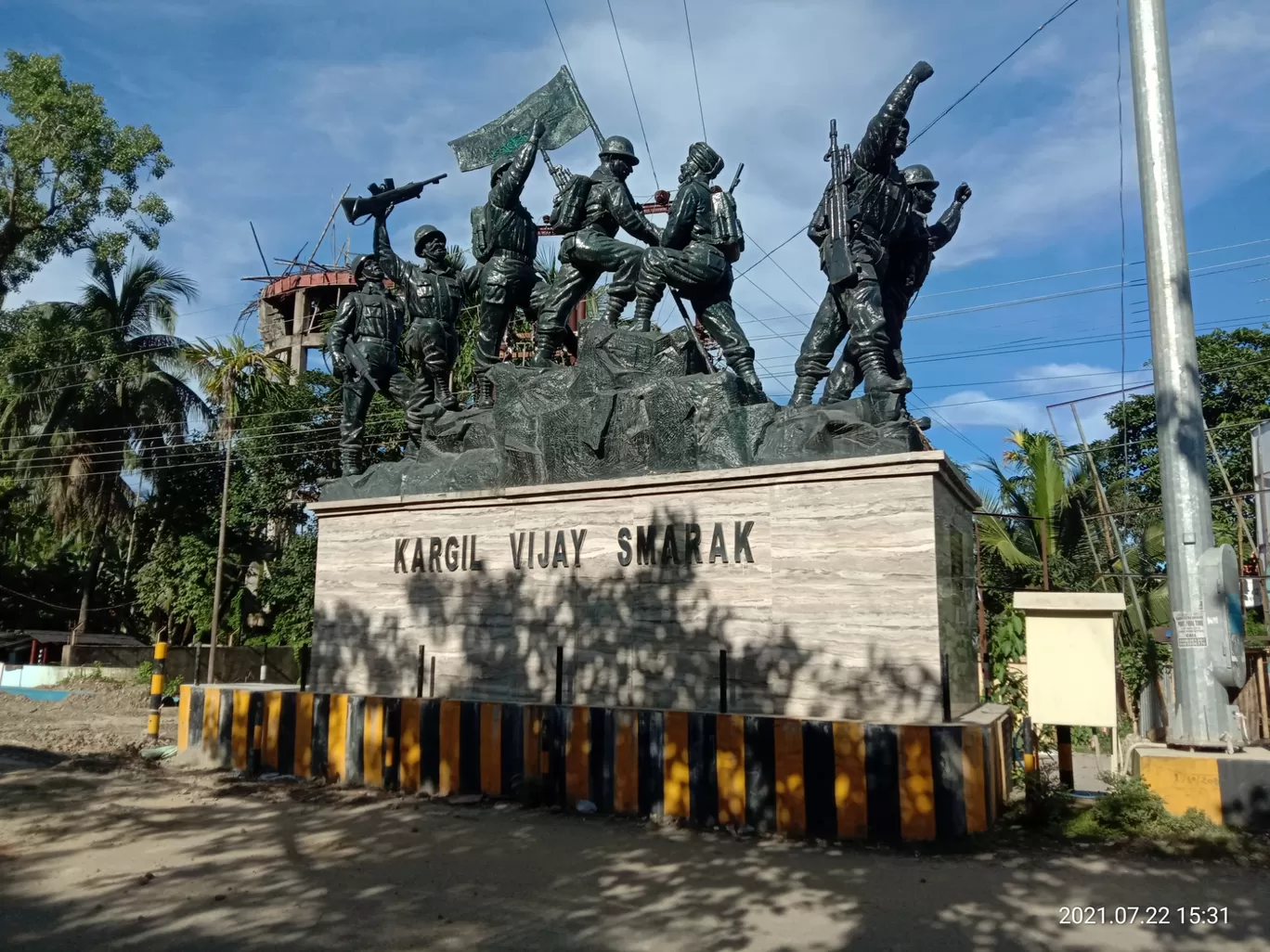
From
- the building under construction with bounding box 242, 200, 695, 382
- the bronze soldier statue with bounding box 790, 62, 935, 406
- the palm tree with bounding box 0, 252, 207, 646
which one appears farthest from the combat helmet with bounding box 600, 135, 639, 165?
the building under construction with bounding box 242, 200, 695, 382

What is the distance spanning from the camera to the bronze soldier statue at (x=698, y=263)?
1012 cm

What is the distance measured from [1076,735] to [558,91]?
13.6 metres

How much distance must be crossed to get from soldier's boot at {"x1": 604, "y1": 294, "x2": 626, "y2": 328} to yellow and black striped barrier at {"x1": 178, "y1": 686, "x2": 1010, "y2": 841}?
167 inches

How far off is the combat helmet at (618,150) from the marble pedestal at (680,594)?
3.91 metres

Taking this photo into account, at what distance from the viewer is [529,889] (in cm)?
549

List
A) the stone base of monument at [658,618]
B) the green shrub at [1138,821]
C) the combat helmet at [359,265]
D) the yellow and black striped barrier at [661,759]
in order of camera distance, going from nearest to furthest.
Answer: the green shrub at [1138,821] < the yellow and black striped barrier at [661,759] < the stone base of monument at [658,618] < the combat helmet at [359,265]

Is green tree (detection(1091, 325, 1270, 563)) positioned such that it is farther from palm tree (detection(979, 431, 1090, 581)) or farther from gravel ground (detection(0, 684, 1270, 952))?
gravel ground (detection(0, 684, 1270, 952))

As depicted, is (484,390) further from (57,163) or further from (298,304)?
(298,304)

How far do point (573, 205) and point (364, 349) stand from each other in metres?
3.20

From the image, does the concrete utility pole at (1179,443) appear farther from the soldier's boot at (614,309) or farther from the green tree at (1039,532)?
the green tree at (1039,532)

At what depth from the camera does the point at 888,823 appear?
6379 mm

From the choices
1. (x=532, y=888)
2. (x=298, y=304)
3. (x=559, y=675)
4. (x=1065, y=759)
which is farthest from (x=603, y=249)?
(x=298, y=304)

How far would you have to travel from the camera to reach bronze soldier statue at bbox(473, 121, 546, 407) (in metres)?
11.6

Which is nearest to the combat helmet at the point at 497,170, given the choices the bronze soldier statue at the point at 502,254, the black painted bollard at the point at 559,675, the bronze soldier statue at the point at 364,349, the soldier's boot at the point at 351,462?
the bronze soldier statue at the point at 502,254
